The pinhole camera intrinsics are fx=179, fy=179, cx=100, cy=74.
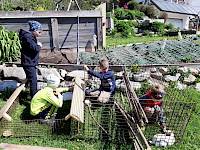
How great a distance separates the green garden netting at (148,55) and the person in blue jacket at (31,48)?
2.35 m

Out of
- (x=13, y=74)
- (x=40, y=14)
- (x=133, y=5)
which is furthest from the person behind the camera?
(x=133, y=5)

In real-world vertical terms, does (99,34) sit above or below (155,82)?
above

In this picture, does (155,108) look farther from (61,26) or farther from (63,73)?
(61,26)

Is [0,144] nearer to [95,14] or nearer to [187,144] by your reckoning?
[187,144]

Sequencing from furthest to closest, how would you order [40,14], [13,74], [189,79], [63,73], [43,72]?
[40,14]
[189,79]
[63,73]
[43,72]
[13,74]

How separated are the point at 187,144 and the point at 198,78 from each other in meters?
2.87

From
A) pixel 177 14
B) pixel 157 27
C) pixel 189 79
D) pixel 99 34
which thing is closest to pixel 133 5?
pixel 177 14

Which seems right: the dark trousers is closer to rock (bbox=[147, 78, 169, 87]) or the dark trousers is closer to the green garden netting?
the green garden netting

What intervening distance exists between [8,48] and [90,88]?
282 cm

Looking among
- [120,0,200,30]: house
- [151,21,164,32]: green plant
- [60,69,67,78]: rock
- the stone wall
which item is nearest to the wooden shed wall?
the stone wall

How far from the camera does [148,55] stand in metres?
6.61

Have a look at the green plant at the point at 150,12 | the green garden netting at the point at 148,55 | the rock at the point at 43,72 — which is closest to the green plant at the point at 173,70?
the green garden netting at the point at 148,55

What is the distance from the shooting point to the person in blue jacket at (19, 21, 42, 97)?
3.60 m

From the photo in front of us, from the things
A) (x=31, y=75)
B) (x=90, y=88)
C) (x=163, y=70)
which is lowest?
(x=90, y=88)
